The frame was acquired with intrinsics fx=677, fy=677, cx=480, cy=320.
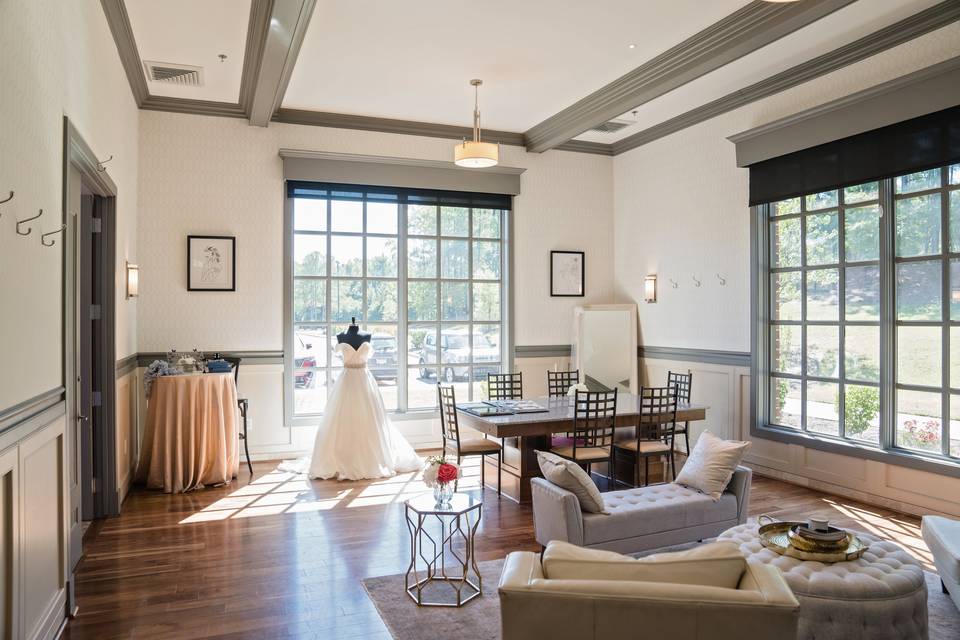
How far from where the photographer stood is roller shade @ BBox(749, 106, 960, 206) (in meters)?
4.91

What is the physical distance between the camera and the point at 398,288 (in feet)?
26.1

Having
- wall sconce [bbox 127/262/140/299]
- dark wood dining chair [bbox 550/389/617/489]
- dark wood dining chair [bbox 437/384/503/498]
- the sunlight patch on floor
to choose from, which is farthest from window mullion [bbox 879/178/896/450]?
wall sconce [bbox 127/262/140/299]

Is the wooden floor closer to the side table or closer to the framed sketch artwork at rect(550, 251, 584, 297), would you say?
the side table

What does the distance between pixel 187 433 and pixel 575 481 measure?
3858mm

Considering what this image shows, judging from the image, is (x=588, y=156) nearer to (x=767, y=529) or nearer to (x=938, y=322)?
(x=938, y=322)

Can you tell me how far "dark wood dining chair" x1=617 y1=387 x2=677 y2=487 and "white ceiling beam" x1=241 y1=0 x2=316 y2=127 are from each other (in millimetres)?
3914

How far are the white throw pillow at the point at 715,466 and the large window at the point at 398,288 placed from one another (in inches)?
162

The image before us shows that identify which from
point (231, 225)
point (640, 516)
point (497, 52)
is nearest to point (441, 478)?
point (640, 516)

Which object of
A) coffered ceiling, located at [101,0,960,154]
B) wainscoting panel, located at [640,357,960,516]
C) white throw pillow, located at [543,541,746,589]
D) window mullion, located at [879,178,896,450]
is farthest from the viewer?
window mullion, located at [879,178,896,450]

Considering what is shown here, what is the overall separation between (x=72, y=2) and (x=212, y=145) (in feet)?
11.3

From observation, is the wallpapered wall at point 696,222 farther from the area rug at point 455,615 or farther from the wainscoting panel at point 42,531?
the wainscoting panel at point 42,531

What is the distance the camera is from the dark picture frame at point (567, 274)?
341 inches

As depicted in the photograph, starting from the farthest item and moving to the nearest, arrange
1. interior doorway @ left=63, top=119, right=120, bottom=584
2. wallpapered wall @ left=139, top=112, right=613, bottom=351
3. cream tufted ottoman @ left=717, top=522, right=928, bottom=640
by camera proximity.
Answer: wallpapered wall @ left=139, top=112, right=613, bottom=351
interior doorway @ left=63, top=119, right=120, bottom=584
cream tufted ottoman @ left=717, top=522, right=928, bottom=640

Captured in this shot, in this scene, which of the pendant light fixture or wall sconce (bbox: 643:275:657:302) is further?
wall sconce (bbox: 643:275:657:302)
